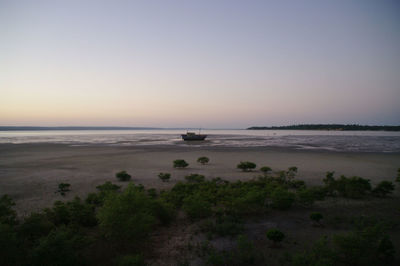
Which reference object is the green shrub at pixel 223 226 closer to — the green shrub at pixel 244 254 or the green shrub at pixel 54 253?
the green shrub at pixel 244 254

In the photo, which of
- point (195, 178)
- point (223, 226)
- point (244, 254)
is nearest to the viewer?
point (244, 254)

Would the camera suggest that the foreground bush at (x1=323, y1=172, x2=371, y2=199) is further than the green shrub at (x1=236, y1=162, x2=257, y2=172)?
No

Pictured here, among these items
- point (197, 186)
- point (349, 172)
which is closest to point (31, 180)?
point (197, 186)

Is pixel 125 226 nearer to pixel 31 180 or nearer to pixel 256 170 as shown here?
pixel 31 180

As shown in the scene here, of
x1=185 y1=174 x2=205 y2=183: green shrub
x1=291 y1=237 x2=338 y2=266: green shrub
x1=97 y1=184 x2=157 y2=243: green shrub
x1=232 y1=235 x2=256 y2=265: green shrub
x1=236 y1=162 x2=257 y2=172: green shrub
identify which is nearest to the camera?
x1=291 y1=237 x2=338 y2=266: green shrub

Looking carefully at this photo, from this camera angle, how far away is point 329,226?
Answer: 8.68 m

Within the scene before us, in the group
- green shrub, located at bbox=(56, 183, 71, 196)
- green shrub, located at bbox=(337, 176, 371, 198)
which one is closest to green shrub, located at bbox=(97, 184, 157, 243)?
green shrub, located at bbox=(56, 183, 71, 196)

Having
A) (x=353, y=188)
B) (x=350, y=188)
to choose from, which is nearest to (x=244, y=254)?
(x=350, y=188)

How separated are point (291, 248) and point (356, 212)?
5.32 metres

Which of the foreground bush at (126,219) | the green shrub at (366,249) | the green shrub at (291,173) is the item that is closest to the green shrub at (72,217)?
the foreground bush at (126,219)

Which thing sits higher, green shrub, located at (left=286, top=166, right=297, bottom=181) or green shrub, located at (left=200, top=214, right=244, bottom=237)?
green shrub, located at (left=286, top=166, right=297, bottom=181)

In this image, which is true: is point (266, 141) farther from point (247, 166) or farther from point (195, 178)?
point (195, 178)

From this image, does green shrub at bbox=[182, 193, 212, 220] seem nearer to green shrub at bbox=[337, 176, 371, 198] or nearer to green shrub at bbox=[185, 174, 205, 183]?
green shrub at bbox=[185, 174, 205, 183]

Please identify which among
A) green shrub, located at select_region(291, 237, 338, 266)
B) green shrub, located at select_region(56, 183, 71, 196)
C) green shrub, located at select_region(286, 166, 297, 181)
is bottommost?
green shrub, located at select_region(56, 183, 71, 196)
